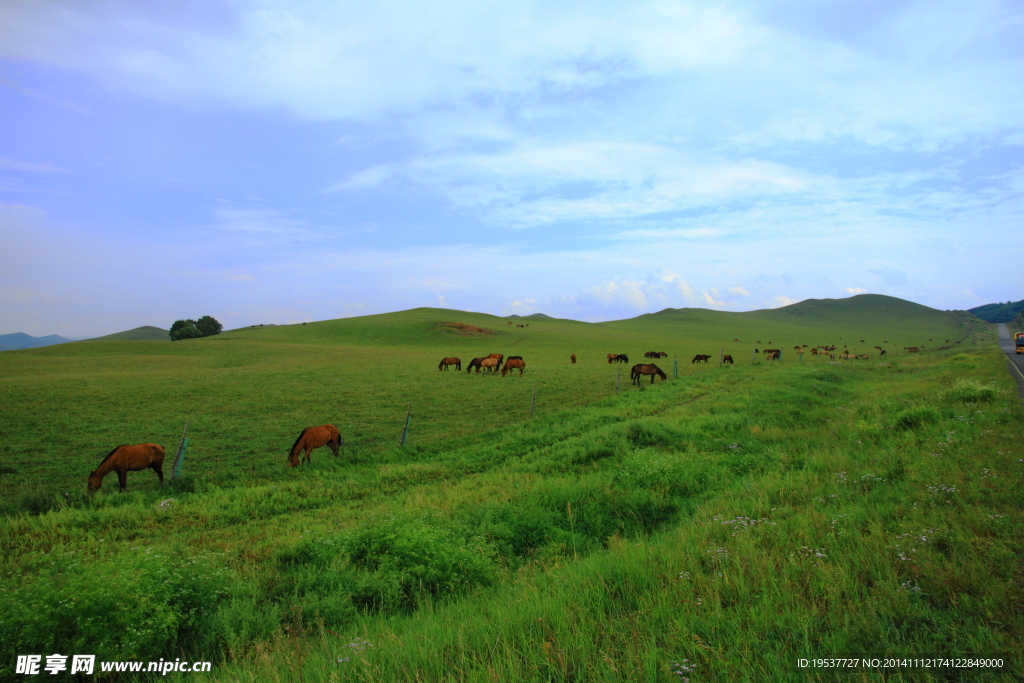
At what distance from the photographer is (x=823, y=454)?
392 inches

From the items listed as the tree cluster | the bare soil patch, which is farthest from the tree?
the bare soil patch

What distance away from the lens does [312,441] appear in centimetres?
1431

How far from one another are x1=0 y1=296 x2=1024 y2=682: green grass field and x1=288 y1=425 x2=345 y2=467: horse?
0.71 meters

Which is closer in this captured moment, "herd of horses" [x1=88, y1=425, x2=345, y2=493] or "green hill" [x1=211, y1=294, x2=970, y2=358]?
"herd of horses" [x1=88, y1=425, x2=345, y2=493]

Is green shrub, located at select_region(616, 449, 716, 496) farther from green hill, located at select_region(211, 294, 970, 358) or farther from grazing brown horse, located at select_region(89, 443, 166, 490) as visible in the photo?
green hill, located at select_region(211, 294, 970, 358)

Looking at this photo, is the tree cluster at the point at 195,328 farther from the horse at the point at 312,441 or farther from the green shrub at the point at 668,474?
the green shrub at the point at 668,474

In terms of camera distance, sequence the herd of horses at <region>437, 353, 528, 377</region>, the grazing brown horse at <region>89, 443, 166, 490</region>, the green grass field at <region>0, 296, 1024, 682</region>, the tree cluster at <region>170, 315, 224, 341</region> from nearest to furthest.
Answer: the green grass field at <region>0, 296, 1024, 682</region>, the grazing brown horse at <region>89, 443, 166, 490</region>, the herd of horses at <region>437, 353, 528, 377</region>, the tree cluster at <region>170, 315, 224, 341</region>

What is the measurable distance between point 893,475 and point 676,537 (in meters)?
4.05

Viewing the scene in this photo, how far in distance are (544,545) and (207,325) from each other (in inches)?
4553

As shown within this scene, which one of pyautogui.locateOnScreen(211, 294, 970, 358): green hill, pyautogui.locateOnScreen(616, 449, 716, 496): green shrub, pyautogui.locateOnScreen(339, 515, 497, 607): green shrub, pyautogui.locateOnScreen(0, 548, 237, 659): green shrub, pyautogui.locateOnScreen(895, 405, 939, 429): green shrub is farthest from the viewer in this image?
pyautogui.locateOnScreen(211, 294, 970, 358): green hill

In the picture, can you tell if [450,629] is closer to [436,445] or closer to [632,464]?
[632,464]

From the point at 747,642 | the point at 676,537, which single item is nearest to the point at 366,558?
the point at 676,537

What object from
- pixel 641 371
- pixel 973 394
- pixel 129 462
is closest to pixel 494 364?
pixel 641 371

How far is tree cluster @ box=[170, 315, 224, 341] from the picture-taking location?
98875 millimetres
